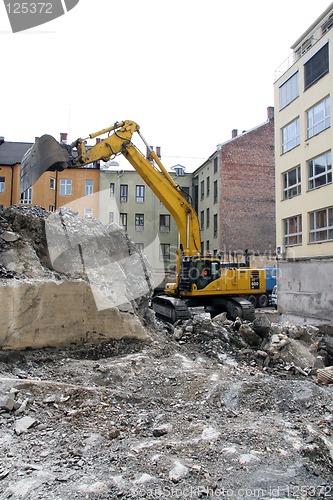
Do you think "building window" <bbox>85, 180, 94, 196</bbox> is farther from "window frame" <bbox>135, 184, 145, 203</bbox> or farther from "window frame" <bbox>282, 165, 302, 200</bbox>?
"window frame" <bbox>282, 165, 302, 200</bbox>

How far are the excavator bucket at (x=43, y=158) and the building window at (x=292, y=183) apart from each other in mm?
13153

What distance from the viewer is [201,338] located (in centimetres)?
903

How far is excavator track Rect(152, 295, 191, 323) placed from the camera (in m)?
12.5

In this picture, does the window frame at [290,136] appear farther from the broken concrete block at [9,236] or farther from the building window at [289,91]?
the broken concrete block at [9,236]

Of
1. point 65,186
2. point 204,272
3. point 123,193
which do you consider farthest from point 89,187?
point 204,272

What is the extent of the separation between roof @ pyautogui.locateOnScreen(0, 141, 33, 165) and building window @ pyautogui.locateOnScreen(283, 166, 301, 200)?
23695 mm

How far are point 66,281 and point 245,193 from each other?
29.0 metres

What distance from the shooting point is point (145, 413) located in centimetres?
495

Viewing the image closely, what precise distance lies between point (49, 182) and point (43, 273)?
30.2 meters

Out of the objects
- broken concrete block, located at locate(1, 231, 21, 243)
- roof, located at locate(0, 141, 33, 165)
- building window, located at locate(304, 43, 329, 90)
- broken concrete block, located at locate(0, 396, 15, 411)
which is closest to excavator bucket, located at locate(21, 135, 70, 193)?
broken concrete block, located at locate(1, 231, 21, 243)

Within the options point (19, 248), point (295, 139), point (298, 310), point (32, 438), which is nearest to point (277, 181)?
point (295, 139)

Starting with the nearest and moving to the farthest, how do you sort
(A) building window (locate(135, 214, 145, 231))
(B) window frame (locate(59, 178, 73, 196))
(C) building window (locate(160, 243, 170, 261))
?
(B) window frame (locate(59, 178, 73, 196)) → (C) building window (locate(160, 243, 170, 261)) → (A) building window (locate(135, 214, 145, 231))

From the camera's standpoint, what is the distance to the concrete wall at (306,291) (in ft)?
55.5

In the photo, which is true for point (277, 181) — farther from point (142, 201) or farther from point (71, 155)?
point (142, 201)
